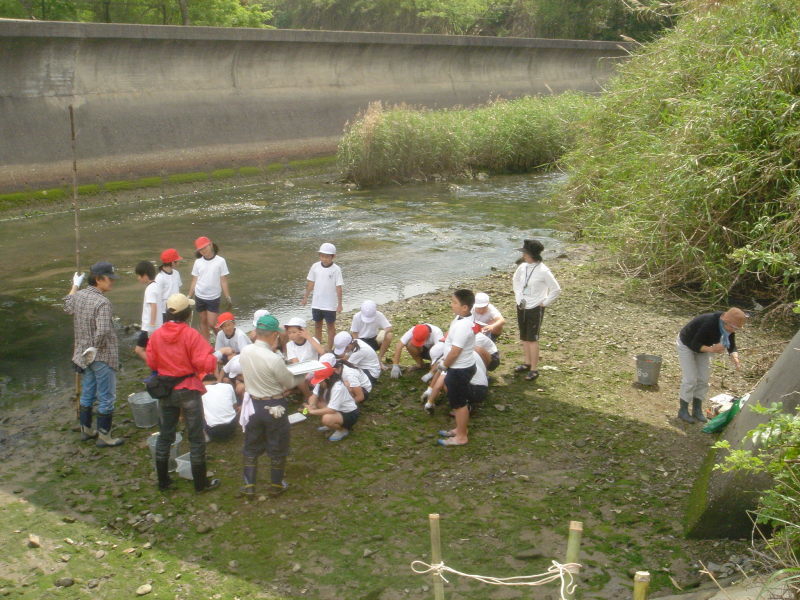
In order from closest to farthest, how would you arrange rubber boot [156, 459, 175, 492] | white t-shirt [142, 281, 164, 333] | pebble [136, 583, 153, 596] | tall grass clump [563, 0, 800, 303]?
1. pebble [136, 583, 153, 596]
2. rubber boot [156, 459, 175, 492]
3. white t-shirt [142, 281, 164, 333]
4. tall grass clump [563, 0, 800, 303]

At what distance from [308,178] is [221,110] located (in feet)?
10.8

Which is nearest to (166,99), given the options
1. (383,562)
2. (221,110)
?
(221,110)

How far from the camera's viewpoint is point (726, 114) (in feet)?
37.0

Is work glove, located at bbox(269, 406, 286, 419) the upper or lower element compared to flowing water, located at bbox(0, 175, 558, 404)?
upper

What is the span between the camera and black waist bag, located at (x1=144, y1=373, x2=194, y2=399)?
6.33m

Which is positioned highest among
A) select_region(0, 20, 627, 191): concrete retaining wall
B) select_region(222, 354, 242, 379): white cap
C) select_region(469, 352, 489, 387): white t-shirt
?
select_region(0, 20, 627, 191): concrete retaining wall

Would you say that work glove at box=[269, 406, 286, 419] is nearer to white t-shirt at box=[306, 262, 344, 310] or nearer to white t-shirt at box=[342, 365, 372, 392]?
white t-shirt at box=[342, 365, 372, 392]

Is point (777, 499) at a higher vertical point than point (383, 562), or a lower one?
higher

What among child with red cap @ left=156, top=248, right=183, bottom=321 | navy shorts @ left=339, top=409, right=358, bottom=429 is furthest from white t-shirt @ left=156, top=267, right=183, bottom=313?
navy shorts @ left=339, top=409, right=358, bottom=429

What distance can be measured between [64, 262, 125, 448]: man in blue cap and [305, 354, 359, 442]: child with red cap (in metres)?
1.83

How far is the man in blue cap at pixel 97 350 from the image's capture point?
7.18 m

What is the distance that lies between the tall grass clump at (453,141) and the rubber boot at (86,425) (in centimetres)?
1617

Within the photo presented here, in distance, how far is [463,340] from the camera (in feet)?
23.4

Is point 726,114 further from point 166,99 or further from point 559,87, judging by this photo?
point 559,87
